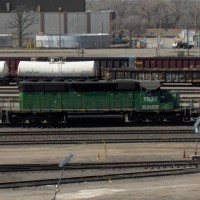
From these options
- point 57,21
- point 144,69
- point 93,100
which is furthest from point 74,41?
point 93,100

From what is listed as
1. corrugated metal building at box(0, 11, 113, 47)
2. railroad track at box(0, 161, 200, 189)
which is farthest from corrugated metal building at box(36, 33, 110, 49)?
railroad track at box(0, 161, 200, 189)

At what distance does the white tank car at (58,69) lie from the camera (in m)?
38.4

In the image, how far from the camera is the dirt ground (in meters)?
16.7

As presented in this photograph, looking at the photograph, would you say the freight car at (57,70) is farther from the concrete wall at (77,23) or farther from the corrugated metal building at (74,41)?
the concrete wall at (77,23)

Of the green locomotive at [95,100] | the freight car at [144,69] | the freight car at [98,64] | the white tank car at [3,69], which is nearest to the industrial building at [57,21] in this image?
the freight car at [98,64]

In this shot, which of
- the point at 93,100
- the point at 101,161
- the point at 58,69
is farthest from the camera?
the point at 58,69

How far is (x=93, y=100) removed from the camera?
28.3 meters

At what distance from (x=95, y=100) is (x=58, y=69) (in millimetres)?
10730

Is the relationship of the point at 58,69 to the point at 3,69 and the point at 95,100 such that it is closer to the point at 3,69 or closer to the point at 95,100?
the point at 3,69

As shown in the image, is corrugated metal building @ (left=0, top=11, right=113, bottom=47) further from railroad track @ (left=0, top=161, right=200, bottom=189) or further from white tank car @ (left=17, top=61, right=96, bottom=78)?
railroad track @ (left=0, top=161, right=200, bottom=189)

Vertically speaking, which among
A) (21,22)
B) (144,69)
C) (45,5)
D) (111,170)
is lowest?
(111,170)

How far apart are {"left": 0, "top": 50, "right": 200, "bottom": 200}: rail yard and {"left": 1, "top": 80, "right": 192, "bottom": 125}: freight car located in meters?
0.19

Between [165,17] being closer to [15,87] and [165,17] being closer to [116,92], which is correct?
[15,87]

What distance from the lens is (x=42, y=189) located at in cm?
1752
